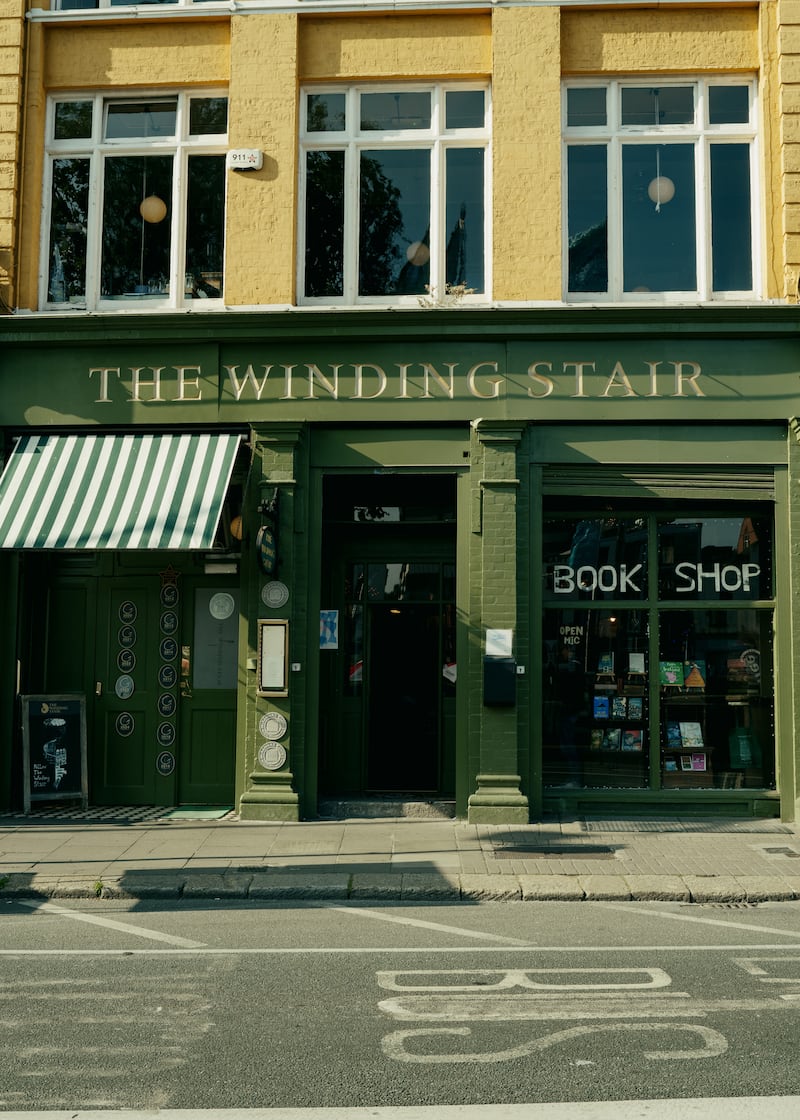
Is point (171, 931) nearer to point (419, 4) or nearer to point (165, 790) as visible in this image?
point (165, 790)

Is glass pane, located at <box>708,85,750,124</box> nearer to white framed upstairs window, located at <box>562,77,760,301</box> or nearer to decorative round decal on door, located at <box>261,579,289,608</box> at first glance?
white framed upstairs window, located at <box>562,77,760,301</box>

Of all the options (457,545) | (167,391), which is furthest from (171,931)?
(167,391)

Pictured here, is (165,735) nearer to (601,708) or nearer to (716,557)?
(601,708)

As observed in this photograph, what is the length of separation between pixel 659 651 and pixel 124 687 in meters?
6.25

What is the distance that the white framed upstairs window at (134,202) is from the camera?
12500 mm

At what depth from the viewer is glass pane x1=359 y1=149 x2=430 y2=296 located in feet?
40.4

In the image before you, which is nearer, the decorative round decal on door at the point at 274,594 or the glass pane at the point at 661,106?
the decorative round decal on door at the point at 274,594

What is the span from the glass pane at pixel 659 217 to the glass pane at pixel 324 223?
131 inches

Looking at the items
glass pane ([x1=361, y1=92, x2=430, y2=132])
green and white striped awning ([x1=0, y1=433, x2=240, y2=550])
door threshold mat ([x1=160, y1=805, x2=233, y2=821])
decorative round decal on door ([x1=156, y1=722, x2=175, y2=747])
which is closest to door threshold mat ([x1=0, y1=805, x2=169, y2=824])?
door threshold mat ([x1=160, y1=805, x2=233, y2=821])

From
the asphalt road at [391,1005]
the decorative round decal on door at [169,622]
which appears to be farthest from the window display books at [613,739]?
the decorative round decal on door at [169,622]

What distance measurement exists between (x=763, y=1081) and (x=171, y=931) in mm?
4358

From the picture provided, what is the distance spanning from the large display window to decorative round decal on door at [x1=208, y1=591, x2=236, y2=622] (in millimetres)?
3690

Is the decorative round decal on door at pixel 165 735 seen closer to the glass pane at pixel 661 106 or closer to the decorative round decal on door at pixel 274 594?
the decorative round decal on door at pixel 274 594

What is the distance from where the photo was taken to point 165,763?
12.3 meters
